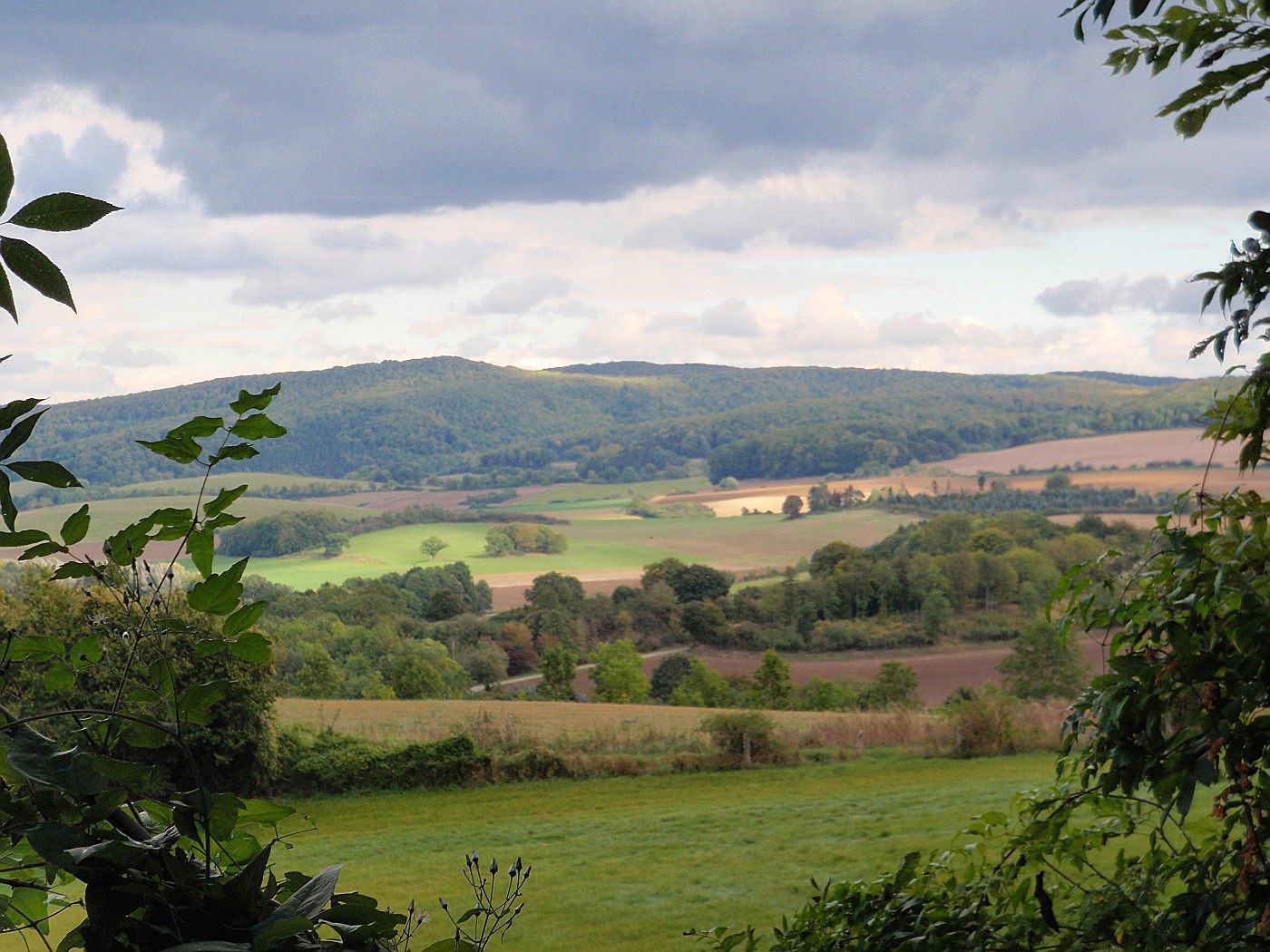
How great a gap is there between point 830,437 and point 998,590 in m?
26.4

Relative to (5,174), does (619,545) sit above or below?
below

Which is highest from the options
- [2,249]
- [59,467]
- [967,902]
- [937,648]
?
[2,249]

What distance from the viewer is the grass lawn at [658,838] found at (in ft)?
37.1

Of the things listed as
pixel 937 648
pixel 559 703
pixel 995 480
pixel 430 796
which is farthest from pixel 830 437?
pixel 430 796

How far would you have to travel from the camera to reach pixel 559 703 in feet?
83.0

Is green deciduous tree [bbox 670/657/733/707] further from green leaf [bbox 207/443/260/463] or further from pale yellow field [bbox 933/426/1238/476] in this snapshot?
green leaf [bbox 207/443/260/463]

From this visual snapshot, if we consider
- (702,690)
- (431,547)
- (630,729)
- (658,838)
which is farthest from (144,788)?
(431,547)

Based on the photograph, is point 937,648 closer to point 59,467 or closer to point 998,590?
point 998,590

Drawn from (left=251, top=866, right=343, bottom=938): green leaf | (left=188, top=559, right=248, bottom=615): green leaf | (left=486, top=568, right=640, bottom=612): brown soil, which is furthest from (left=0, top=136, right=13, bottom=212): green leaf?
(left=486, top=568, right=640, bottom=612): brown soil

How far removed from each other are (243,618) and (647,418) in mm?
85289

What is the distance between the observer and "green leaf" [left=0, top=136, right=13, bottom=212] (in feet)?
1.61

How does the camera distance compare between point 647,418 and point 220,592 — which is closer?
point 220,592

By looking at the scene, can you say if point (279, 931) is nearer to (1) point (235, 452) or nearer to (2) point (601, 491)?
(1) point (235, 452)

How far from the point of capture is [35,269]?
533 millimetres
